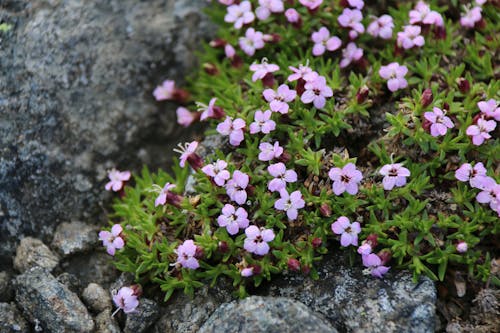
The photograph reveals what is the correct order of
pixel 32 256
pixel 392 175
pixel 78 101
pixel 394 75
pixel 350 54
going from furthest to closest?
pixel 78 101, pixel 350 54, pixel 394 75, pixel 32 256, pixel 392 175

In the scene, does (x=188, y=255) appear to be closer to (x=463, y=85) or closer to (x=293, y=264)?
(x=293, y=264)

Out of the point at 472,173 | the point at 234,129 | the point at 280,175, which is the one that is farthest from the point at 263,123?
the point at 472,173

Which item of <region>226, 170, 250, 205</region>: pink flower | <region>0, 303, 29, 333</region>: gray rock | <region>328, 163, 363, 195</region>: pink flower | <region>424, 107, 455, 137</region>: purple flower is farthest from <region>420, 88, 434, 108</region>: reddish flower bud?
<region>0, 303, 29, 333</region>: gray rock

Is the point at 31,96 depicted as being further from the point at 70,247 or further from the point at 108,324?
the point at 108,324

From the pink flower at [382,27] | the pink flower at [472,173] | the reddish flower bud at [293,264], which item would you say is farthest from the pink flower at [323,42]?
the reddish flower bud at [293,264]

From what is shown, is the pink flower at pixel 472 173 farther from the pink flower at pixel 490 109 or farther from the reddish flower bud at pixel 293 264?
the reddish flower bud at pixel 293 264

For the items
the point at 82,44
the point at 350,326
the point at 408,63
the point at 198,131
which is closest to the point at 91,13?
the point at 82,44
